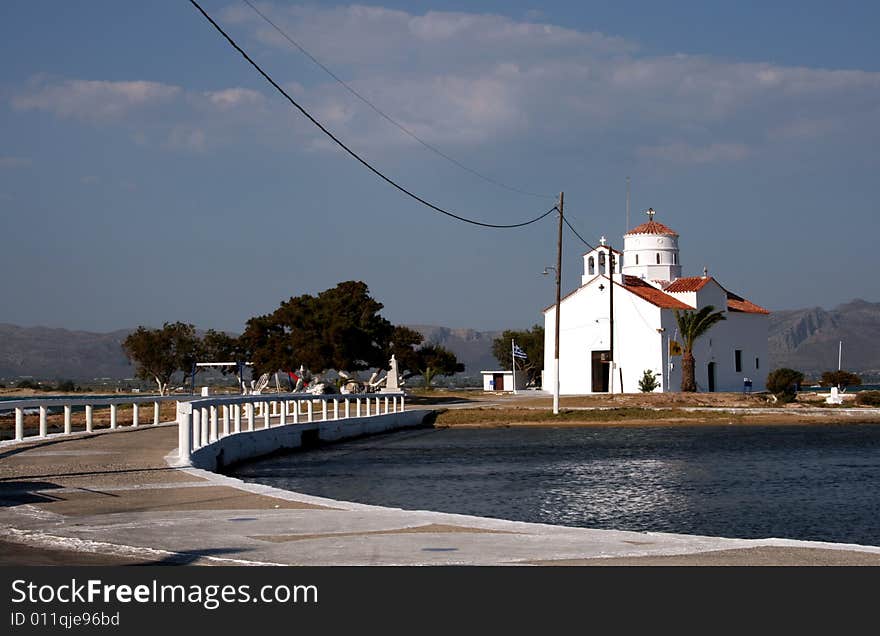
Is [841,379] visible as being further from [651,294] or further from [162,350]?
[162,350]

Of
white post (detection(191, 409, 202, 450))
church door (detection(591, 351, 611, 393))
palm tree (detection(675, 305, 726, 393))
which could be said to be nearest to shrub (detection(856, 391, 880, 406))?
palm tree (detection(675, 305, 726, 393))

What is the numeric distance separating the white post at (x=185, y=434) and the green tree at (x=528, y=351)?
79.7 meters

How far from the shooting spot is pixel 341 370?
70.6 metres

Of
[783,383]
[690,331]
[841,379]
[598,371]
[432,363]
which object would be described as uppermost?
[690,331]

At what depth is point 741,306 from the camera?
85.4 m

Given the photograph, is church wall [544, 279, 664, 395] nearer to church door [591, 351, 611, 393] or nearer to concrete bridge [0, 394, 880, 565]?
church door [591, 351, 611, 393]

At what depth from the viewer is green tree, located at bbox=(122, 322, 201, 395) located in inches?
3639

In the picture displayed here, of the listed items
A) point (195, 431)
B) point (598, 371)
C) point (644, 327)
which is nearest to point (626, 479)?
point (195, 431)

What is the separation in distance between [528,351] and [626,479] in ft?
309

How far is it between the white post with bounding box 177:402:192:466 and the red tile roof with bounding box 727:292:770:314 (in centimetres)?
6591

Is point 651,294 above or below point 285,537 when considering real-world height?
above

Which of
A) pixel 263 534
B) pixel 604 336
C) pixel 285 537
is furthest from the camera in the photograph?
pixel 604 336

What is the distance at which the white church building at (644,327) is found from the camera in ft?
247

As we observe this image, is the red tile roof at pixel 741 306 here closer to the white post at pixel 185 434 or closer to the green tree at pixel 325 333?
the green tree at pixel 325 333
